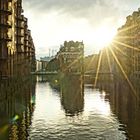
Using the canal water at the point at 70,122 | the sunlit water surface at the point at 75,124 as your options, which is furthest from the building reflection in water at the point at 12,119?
the sunlit water surface at the point at 75,124

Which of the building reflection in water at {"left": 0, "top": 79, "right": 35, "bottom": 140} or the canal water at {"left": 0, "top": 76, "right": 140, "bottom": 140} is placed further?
the building reflection in water at {"left": 0, "top": 79, "right": 35, "bottom": 140}

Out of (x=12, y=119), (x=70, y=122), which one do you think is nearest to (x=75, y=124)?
(x=70, y=122)

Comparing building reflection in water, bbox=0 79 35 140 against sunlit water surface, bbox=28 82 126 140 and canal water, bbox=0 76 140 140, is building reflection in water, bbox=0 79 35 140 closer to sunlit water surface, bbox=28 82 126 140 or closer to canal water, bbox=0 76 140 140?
canal water, bbox=0 76 140 140

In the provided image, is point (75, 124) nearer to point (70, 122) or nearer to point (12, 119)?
point (70, 122)

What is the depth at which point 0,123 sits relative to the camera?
48.1 m

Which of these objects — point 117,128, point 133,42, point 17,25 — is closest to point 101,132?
point 117,128

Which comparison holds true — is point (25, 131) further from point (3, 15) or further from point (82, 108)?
point (3, 15)

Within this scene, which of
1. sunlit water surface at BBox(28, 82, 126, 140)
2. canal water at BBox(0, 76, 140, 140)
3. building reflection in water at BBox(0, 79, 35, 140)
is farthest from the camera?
building reflection in water at BBox(0, 79, 35, 140)

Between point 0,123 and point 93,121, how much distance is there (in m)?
11.5

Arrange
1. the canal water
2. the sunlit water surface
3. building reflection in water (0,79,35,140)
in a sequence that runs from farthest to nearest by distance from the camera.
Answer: building reflection in water (0,79,35,140), the canal water, the sunlit water surface

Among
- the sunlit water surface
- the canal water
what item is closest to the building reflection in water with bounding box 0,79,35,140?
the canal water

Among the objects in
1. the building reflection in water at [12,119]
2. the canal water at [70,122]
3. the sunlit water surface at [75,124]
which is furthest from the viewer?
the building reflection in water at [12,119]

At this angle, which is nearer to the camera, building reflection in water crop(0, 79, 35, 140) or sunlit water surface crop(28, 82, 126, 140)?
sunlit water surface crop(28, 82, 126, 140)

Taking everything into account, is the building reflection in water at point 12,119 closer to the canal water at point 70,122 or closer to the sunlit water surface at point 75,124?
the canal water at point 70,122
